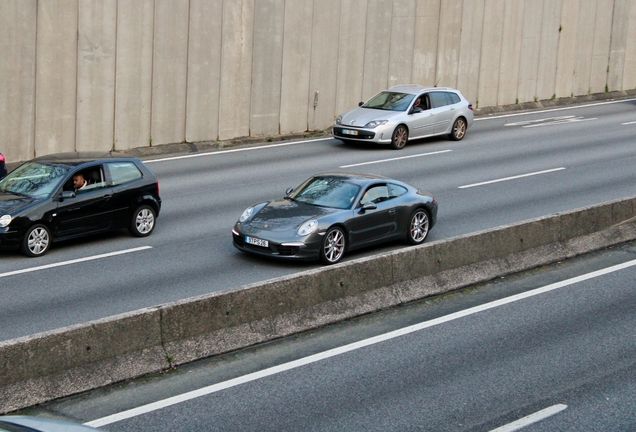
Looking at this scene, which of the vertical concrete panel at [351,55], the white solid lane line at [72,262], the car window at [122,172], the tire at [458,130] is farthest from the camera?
the vertical concrete panel at [351,55]

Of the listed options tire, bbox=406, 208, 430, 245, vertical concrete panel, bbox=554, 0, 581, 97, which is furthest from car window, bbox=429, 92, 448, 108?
tire, bbox=406, 208, 430, 245

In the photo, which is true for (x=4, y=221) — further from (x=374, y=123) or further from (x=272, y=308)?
(x=374, y=123)

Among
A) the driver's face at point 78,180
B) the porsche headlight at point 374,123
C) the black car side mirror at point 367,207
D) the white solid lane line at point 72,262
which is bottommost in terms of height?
the white solid lane line at point 72,262

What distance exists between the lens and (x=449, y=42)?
32469 mm

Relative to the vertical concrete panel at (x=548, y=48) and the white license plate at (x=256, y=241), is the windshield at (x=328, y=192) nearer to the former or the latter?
the white license plate at (x=256, y=241)

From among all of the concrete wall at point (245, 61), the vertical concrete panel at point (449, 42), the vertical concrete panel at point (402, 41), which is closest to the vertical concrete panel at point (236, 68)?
the concrete wall at point (245, 61)

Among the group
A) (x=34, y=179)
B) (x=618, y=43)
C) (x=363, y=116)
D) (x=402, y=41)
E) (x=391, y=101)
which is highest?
(x=618, y=43)

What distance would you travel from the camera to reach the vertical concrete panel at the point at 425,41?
103 ft

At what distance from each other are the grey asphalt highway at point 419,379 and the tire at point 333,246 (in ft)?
7.72

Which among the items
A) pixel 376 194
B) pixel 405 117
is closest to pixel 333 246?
pixel 376 194

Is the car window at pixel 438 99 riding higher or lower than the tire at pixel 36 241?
higher

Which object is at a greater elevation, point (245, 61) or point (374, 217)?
point (245, 61)

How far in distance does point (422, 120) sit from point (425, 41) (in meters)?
6.24

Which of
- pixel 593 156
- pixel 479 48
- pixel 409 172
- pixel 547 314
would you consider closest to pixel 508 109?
pixel 479 48
